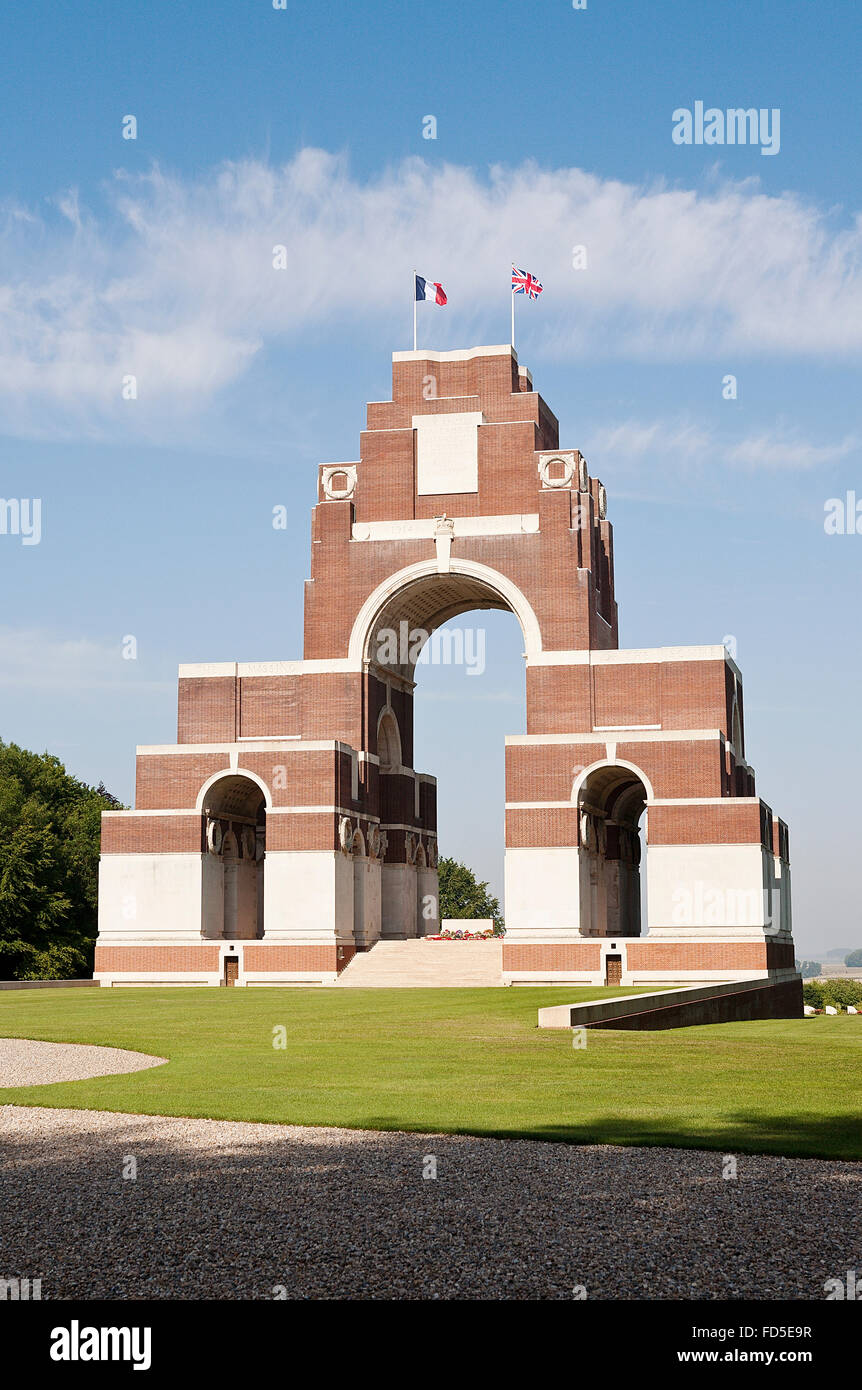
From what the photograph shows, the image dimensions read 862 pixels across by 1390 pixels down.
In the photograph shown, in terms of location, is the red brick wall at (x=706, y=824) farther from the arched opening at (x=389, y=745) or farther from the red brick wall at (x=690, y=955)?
the arched opening at (x=389, y=745)

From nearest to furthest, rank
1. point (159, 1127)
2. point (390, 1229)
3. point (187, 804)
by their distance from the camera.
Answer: point (390, 1229)
point (159, 1127)
point (187, 804)

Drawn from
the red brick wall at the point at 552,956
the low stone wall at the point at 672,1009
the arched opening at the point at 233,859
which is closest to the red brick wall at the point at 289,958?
the arched opening at the point at 233,859

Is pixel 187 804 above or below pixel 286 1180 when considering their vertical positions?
above

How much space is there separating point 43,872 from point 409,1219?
59576mm

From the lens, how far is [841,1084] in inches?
715

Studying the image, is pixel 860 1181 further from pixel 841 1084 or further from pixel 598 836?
pixel 598 836

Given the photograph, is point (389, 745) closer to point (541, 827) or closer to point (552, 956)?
point (541, 827)

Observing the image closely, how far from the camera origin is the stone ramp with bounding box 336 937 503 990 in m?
51.0

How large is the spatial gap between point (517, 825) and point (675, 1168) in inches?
1607

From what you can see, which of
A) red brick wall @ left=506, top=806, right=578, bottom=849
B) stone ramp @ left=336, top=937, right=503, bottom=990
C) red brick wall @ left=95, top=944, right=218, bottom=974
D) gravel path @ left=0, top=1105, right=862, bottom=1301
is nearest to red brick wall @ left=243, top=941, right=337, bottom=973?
stone ramp @ left=336, top=937, right=503, bottom=990

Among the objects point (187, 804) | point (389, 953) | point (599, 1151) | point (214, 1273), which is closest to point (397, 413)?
point (187, 804)

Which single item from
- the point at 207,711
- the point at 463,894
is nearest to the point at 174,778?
the point at 207,711

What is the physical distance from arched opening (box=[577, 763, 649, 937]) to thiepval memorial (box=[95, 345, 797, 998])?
0.76 feet

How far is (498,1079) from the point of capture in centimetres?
1895
